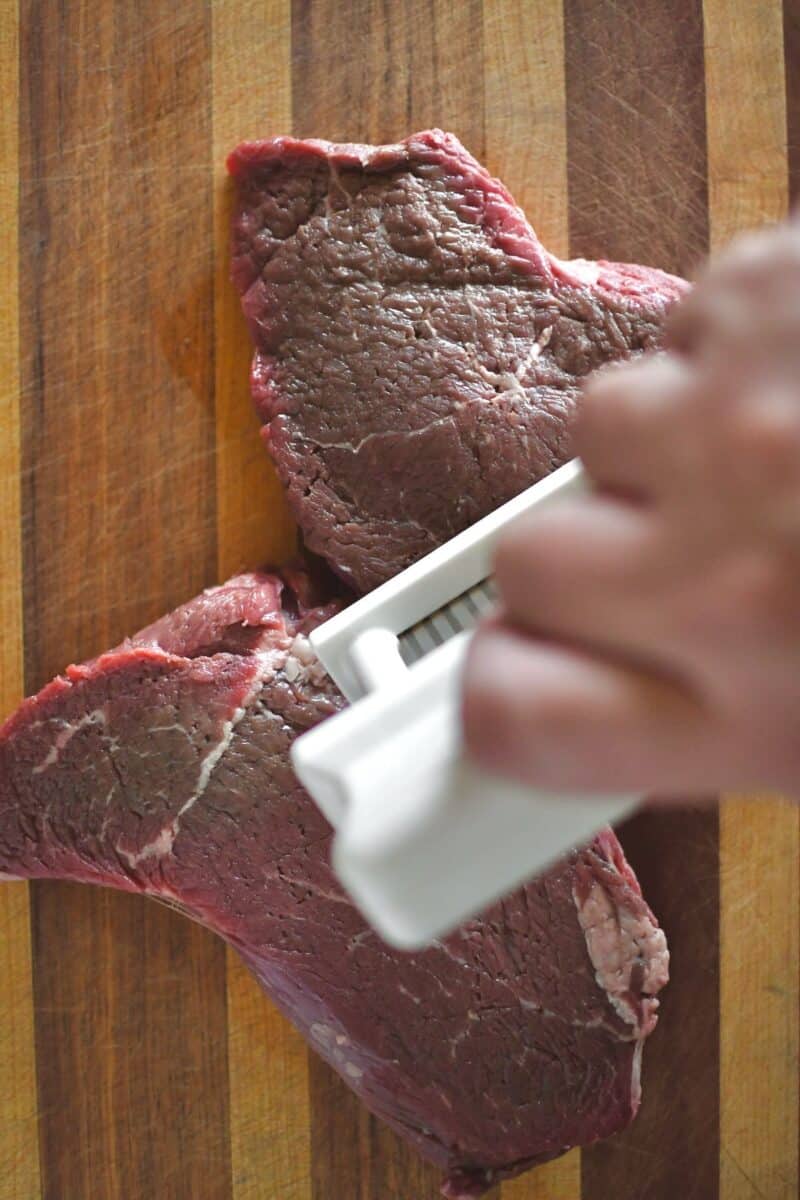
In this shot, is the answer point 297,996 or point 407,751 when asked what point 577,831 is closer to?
point 407,751

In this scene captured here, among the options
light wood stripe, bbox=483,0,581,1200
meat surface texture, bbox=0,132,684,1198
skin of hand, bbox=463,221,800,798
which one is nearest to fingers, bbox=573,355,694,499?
skin of hand, bbox=463,221,800,798

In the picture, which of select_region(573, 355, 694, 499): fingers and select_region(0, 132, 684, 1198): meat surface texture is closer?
select_region(573, 355, 694, 499): fingers

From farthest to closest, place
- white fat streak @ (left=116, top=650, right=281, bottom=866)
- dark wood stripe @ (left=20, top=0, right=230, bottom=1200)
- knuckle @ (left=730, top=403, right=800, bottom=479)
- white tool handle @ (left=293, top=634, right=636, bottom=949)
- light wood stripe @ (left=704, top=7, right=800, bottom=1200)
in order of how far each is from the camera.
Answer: light wood stripe @ (left=704, top=7, right=800, bottom=1200) → dark wood stripe @ (left=20, top=0, right=230, bottom=1200) → white fat streak @ (left=116, top=650, right=281, bottom=866) → white tool handle @ (left=293, top=634, right=636, bottom=949) → knuckle @ (left=730, top=403, right=800, bottom=479)

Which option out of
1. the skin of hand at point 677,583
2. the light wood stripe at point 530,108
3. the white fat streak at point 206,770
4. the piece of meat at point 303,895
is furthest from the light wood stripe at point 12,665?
the skin of hand at point 677,583

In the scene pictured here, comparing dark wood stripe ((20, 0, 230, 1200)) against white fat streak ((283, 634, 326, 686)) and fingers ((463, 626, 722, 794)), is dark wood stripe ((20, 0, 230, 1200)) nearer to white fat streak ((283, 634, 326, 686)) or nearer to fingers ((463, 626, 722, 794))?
white fat streak ((283, 634, 326, 686))

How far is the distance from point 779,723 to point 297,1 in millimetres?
1696

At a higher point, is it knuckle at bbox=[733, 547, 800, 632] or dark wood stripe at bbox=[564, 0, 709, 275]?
dark wood stripe at bbox=[564, 0, 709, 275]

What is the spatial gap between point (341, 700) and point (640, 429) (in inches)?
44.2

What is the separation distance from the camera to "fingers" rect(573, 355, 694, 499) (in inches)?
24.7

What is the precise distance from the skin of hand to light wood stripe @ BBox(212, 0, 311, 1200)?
127 cm

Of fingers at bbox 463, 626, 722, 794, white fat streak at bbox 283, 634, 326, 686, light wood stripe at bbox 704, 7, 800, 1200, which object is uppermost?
fingers at bbox 463, 626, 722, 794

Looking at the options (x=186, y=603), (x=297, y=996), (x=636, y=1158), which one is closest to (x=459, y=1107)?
(x=297, y=996)

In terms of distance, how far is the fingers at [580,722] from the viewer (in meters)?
0.64

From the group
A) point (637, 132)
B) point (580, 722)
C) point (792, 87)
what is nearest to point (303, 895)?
point (580, 722)
